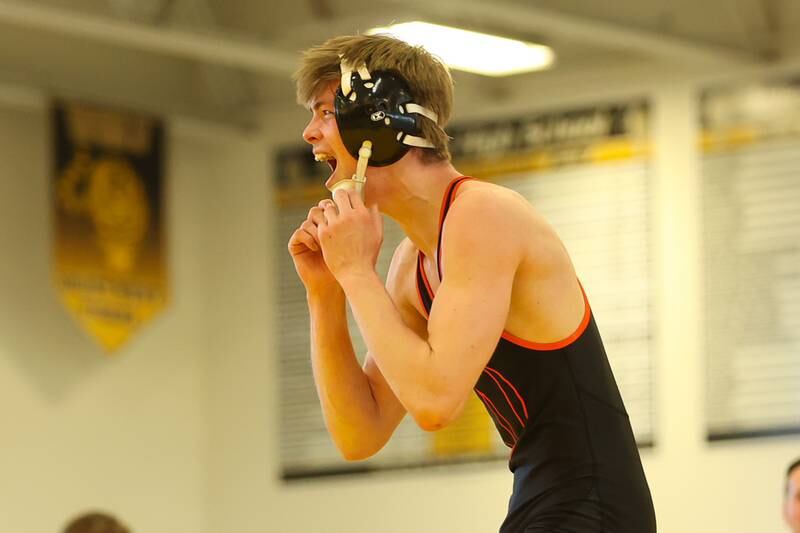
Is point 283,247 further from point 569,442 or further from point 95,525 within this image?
point 569,442

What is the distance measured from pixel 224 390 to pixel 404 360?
8.47 m

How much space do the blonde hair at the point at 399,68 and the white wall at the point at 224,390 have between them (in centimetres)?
594

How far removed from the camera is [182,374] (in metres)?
11.2

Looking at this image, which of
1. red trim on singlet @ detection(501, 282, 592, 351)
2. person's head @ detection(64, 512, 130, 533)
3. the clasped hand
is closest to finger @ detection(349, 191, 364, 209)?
the clasped hand

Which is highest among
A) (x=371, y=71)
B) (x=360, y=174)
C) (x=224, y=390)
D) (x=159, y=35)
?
(x=159, y=35)

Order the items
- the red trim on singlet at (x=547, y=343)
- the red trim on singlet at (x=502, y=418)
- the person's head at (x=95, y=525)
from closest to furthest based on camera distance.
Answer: the red trim on singlet at (x=547, y=343) → the red trim on singlet at (x=502, y=418) → the person's head at (x=95, y=525)

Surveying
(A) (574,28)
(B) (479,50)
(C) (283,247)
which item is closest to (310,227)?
(A) (574,28)

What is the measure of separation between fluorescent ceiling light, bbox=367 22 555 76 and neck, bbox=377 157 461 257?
17.5 ft

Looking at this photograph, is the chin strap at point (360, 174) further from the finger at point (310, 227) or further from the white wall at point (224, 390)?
the white wall at point (224, 390)

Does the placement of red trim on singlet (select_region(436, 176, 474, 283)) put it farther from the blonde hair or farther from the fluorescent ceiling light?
the fluorescent ceiling light

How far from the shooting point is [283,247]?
11.0 meters

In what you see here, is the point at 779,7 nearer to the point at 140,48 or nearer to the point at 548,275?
the point at 140,48

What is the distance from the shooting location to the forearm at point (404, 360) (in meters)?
2.95

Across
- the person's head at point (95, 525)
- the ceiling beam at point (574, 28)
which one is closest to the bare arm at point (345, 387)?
the person's head at point (95, 525)
